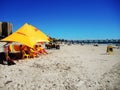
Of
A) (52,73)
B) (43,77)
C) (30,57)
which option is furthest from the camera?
(30,57)

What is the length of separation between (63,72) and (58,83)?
175 centimetres

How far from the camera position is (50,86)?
277 inches

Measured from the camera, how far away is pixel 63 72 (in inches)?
356

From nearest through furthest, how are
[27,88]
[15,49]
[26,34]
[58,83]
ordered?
[27,88] → [58,83] → [26,34] → [15,49]

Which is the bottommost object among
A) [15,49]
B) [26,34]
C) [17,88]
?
[17,88]

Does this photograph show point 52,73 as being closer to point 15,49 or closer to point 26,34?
point 26,34

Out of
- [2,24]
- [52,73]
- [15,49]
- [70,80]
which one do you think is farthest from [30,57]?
[2,24]

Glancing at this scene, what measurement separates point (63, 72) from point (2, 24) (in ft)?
15.0

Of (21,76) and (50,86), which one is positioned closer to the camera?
(50,86)

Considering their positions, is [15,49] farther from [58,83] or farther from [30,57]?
[58,83]

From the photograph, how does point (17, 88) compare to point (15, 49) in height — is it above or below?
below

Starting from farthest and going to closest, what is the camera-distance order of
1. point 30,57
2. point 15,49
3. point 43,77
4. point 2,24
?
1. point 15,49
2. point 30,57
3. point 43,77
4. point 2,24

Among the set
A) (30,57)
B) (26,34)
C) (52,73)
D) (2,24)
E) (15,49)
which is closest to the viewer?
(2,24)

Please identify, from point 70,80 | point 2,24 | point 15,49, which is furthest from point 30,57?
point 2,24
